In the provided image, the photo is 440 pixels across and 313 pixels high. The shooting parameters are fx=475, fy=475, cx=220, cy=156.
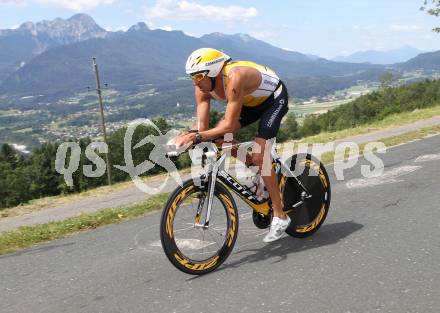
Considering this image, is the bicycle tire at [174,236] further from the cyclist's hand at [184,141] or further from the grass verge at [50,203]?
the grass verge at [50,203]

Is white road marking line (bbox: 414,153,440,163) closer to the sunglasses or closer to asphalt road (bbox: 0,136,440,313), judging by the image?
asphalt road (bbox: 0,136,440,313)

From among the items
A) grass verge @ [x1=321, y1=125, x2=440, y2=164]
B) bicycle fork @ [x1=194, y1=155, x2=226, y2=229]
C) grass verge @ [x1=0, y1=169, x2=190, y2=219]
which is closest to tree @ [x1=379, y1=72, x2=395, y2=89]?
grass verge @ [x1=321, y1=125, x2=440, y2=164]

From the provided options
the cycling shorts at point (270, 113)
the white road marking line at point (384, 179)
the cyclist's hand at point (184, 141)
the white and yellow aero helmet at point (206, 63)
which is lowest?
the white road marking line at point (384, 179)

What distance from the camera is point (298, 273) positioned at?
4621 mm

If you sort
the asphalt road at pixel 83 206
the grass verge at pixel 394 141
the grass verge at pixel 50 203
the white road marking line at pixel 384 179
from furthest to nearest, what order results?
the grass verge at pixel 394 141
the grass verge at pixel 50 203
the asphalt road at pixel 83 206
the white road marking line at pixel 384 179

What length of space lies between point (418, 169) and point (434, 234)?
4.52m

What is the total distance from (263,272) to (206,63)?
2.14 meters

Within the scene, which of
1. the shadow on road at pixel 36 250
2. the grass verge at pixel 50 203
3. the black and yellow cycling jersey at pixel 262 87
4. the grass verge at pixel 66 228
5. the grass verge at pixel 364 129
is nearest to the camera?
the black and yellow cycling jersey at pixel 262 87

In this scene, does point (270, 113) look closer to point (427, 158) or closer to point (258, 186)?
point (258, 186)

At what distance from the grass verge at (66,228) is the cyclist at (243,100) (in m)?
3.61

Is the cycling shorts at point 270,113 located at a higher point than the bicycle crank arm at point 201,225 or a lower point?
higher

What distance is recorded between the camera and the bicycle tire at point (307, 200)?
5691 mm

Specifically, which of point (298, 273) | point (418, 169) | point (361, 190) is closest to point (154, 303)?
point (298, 273)

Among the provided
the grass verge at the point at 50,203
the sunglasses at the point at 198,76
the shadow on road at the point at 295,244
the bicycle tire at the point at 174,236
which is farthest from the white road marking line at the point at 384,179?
the grass verge at the point at 50,203
